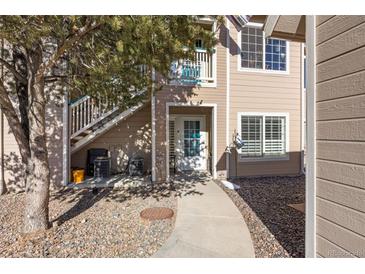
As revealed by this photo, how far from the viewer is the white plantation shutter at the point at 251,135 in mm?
8836

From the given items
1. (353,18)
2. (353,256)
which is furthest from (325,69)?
(353,256)

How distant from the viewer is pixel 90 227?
4301mm

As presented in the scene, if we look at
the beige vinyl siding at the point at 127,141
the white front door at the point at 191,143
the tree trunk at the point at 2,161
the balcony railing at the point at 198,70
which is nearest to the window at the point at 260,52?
the balcony railing at the point at 198,70

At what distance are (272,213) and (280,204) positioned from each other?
762mm

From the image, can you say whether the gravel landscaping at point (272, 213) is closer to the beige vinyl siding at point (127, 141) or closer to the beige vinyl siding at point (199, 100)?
the beige vinyl siding at point (199, 100)

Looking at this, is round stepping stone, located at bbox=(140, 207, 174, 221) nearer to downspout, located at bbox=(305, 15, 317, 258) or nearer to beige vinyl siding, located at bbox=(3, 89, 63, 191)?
downspout, located at bbox=(305, 15, 317, 258)

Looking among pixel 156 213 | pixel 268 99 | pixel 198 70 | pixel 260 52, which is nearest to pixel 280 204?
pixel 156 213

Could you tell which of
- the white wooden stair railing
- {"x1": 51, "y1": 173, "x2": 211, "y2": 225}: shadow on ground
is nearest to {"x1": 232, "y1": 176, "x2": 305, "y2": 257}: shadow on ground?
{"x1": 51, "y1": 173, "x2": 211, "y2": 225}: shadow on ground

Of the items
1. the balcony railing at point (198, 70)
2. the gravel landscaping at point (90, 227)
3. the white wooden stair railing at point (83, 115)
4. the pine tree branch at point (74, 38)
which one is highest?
the balcony railing at point (198, 70)

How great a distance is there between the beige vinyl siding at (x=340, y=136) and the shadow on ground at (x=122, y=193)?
4.56 meters

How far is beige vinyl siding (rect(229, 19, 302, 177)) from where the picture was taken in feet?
28.1

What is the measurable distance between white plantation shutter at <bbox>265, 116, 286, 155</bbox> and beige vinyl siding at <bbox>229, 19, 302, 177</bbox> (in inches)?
12.0

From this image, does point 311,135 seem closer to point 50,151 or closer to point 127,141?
point 50,151

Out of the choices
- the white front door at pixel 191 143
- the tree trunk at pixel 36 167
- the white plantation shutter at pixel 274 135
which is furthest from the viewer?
the white front door at pixel 191 143
